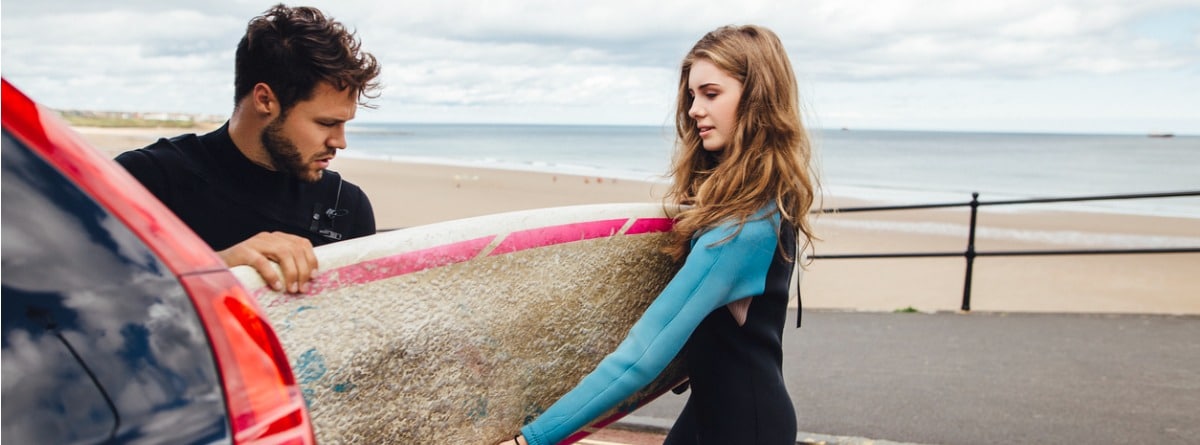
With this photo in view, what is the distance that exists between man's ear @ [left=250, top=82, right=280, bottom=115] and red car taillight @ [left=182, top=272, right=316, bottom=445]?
123 cm

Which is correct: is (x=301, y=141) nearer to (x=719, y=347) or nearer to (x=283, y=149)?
(x=283, y=149)

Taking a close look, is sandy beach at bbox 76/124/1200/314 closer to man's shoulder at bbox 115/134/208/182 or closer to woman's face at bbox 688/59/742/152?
woman's face at bbox 688/59/742/152

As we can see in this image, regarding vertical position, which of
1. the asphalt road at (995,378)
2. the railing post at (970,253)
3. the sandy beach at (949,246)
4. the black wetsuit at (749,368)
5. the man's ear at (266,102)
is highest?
the man's ear at (266,102)

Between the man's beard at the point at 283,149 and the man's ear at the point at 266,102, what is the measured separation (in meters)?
0.03

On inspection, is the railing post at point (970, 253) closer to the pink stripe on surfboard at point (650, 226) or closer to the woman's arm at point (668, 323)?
the pink stripe on surfboard at point (650, 226)

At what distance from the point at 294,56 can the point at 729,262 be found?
4.04 feet

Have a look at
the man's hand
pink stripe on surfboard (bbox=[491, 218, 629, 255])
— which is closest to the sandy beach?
pink stripe on surfboard (bbox=[491, 218, 629, 255])

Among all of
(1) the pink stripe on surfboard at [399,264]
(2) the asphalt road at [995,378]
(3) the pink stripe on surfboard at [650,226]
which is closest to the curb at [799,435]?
→ (2) the asphalt road at [995,378]

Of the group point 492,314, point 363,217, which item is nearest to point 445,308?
point 492,314

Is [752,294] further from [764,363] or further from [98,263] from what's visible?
[98,263]

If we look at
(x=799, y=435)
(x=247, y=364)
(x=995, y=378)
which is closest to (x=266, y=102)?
(x=247, y=364)

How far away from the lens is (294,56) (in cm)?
219

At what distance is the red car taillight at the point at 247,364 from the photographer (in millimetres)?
1006

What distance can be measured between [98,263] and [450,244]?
2.33ft
